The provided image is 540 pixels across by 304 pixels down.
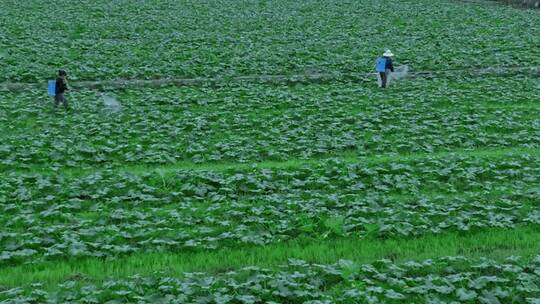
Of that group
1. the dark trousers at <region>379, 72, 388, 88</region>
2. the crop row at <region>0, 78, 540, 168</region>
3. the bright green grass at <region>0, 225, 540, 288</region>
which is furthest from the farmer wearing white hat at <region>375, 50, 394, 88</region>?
the bright green grass at <region>0, 225, 540, 288</region>

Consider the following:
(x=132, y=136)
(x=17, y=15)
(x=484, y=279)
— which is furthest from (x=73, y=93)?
(x=17, y=15)

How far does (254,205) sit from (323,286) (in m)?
3.58

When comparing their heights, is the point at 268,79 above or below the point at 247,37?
below

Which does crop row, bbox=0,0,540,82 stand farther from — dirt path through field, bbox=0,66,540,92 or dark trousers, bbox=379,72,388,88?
dark trousers, bbox=379,72,388,88

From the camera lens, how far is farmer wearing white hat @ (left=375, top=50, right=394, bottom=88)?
84.3 ft

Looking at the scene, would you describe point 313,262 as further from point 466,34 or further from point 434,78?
point 466,34

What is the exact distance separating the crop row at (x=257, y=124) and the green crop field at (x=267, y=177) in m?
0.08

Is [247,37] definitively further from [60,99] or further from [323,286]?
[323,286]

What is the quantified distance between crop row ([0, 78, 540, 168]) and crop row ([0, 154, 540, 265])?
1.92m

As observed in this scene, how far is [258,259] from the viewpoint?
10938 millimetres

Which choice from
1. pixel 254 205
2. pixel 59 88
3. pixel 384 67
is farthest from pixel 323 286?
pixel 384 67

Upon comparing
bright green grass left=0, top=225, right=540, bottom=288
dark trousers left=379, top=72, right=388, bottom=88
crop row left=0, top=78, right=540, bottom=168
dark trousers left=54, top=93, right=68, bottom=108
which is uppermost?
dark trousers left=379, top=72, right=388, bottom=88

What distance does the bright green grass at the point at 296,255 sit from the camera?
33.7 ft

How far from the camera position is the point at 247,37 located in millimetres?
38688
